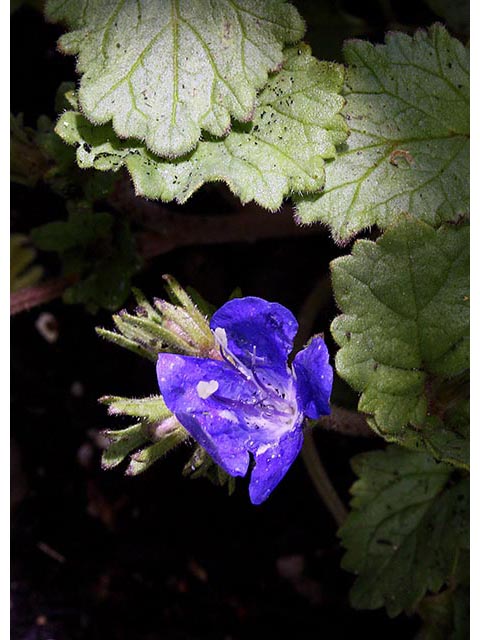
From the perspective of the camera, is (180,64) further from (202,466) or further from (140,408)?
(202,466)

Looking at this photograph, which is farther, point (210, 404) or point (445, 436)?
point (445, 436)

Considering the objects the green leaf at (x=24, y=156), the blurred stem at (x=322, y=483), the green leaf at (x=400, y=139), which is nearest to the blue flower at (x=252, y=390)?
the green leaf at (x=400, y=139)

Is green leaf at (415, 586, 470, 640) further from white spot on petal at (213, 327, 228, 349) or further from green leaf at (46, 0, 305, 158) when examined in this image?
green leaf at (46, 0, 305, 158)

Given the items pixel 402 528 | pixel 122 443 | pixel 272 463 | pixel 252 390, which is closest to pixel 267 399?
pixel 252 390

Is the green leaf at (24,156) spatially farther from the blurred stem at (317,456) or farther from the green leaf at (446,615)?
the green leaf at (446,615)

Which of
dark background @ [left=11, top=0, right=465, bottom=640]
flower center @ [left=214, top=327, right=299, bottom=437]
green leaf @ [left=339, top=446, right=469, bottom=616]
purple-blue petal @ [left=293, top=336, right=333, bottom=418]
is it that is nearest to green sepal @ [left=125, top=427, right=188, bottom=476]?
flower center @ [left=214, top=327, right=299, bottom=437]

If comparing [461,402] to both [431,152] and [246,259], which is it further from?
[246,259]
